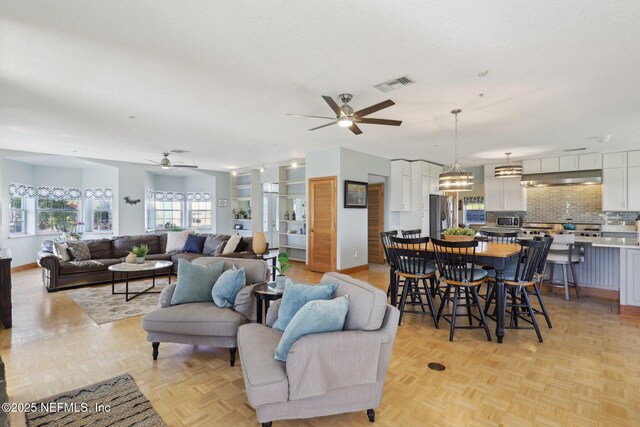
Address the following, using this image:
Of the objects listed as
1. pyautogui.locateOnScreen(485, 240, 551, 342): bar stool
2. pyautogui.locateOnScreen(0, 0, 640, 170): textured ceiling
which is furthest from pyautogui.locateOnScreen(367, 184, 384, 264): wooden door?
pyautogui.locateOnScreen(485, 240, 551, 342): bar stool

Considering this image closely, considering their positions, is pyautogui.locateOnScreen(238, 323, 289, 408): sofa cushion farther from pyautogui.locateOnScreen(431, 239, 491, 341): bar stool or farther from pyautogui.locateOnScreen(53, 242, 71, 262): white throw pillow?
pyautogui.locateOnScreen(53, 242, 71, 262): white throw pillow

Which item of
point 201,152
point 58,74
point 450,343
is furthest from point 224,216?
point 450,343

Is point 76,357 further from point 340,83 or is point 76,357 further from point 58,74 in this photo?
point 340,83

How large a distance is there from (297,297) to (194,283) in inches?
48.8

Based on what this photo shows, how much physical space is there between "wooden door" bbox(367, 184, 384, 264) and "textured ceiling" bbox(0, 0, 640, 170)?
8.95 feet

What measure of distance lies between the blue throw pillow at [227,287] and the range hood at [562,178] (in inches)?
288

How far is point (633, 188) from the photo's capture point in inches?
263

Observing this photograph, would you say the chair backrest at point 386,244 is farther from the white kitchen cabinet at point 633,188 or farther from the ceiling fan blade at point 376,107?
the white kitchen cabinet at point 633,188

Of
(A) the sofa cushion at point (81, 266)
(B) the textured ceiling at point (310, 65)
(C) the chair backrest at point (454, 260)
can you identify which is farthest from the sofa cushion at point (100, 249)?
(C) the chair backrest at point (454, 260)

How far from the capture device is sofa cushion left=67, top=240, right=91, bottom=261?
18.7 ft

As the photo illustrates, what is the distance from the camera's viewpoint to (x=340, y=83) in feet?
10.7

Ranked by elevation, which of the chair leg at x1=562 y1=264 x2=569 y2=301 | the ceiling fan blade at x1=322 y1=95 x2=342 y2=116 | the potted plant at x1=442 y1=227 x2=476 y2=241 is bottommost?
the chair leg at x1=562 y1=264 x2=569 y2=301

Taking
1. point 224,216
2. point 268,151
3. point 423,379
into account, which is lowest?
point 423,379

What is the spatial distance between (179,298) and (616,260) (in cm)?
572
